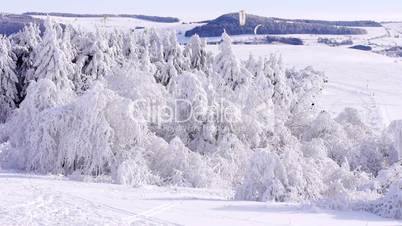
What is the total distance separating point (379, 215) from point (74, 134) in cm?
1328

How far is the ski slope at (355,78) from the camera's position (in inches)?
2616

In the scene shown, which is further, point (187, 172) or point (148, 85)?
point (148, 85)

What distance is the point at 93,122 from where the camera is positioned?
75.2 ft

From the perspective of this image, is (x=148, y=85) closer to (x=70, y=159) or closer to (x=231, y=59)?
(x=70, y=159)

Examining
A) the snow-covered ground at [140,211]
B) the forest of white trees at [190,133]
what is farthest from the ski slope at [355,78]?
the snow-covered ground at [140,211]

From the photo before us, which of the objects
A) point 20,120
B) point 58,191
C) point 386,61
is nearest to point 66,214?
point 58,191

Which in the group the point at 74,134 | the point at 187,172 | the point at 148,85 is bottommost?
the point at 187,172

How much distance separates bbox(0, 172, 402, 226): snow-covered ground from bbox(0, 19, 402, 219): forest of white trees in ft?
4.92

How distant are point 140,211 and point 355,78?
8807 centimetres

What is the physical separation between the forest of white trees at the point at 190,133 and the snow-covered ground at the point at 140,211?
4.92 ft

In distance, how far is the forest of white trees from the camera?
19641 millimetres

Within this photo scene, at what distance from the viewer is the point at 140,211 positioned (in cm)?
1336

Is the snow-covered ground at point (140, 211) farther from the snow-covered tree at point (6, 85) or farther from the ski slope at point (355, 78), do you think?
the ski slope at point (355, 78)

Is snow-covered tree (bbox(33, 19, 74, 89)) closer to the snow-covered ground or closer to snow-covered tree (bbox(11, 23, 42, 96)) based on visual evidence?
snow-covered tree (bbox(11, 23, 42, 96))
